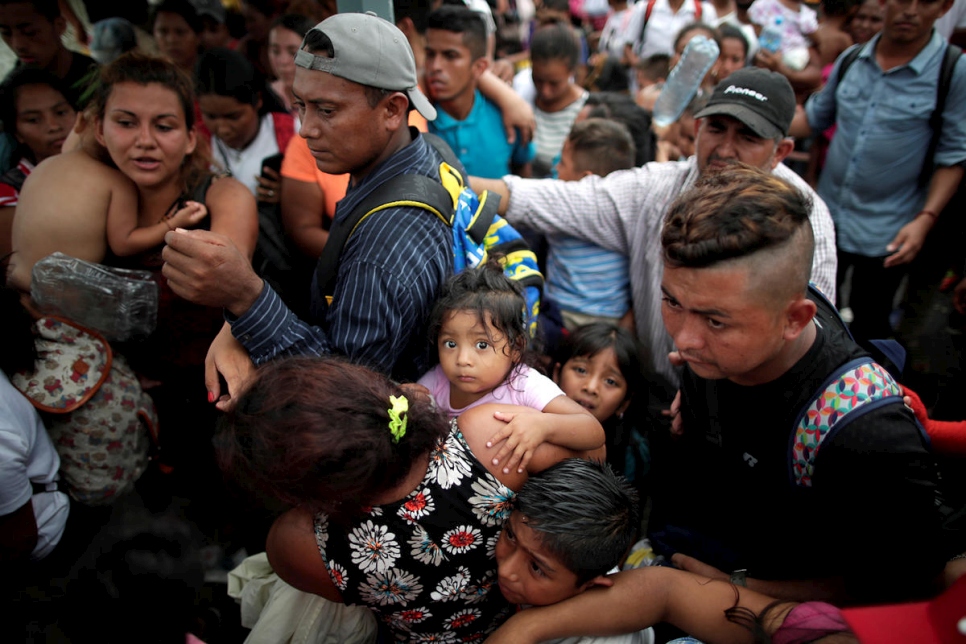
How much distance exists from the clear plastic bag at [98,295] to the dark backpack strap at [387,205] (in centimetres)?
94

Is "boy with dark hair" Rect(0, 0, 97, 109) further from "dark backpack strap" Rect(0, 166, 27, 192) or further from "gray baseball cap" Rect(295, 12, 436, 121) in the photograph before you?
"gray baseball cap" Rect(295, 12, 436, 121)

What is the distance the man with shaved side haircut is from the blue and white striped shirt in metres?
0.71

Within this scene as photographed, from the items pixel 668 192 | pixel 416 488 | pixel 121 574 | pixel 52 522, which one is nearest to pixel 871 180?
pixel 668 192

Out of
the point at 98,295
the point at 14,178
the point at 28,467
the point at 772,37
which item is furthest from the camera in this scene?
the point at 772,37

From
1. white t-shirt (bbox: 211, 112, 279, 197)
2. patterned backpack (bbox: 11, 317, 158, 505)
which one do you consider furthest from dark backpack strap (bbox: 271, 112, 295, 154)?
patterned backpack (bbox: 11, 317, 158, 505)

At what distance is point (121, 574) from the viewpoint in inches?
62.7

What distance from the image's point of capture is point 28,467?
2.14m

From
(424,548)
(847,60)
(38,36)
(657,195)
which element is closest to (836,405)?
(424,548)

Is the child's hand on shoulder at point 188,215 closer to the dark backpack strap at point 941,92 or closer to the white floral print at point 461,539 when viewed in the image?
the white floral print at point 461,539

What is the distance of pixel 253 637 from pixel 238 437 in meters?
0.87

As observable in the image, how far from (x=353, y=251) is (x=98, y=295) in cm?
122

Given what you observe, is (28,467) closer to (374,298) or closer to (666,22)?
(374,298)

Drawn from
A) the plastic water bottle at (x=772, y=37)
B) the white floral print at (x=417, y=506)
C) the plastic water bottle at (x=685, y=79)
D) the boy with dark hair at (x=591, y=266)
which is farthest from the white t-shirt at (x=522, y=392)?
the plastic water bottle at (x=772, y=37)

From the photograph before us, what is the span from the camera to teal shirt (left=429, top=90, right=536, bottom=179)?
142 inches
